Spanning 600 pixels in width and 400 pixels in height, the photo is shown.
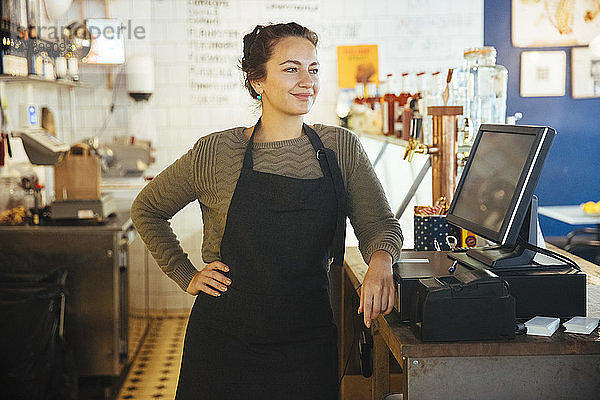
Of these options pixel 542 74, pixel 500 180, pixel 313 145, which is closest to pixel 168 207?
pixel 313 145

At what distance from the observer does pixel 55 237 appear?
3961 millimetres

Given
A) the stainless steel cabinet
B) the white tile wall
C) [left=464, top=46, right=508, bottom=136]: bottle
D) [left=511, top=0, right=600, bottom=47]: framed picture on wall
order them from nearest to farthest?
[left=464, top=46, right=508, bottom=136]: bottle, the stainless steel cabinet, the white tile wall, [left=511, top=0, right=600, bottom=47]: framed picture on wall

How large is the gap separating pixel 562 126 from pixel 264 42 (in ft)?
14.9

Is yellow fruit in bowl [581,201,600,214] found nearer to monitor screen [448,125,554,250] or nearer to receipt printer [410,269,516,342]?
monitor screen [448,125,554,250]

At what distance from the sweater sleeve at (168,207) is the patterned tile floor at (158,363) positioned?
1968 mm

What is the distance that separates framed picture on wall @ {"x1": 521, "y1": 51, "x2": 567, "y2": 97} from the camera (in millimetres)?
6008

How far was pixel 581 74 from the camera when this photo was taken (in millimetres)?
6012

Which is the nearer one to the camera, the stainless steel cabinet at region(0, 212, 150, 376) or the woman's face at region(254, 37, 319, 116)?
the woman's face at region(254, 37, 319, 116)

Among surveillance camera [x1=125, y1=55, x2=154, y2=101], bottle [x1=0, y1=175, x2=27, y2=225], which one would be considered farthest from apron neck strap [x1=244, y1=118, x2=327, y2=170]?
surveillance camera [x1=125, y1=55, x2=154, y2=101]

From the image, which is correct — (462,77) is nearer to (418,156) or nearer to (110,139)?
(418,156)

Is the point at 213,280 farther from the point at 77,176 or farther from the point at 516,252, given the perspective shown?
the point at 77,176

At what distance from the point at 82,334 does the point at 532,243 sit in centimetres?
275

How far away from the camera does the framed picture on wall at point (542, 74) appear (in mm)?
6008

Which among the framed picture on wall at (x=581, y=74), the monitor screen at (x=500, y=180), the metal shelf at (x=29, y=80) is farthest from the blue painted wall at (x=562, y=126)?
the monitor screen at (x=500, y=180)
